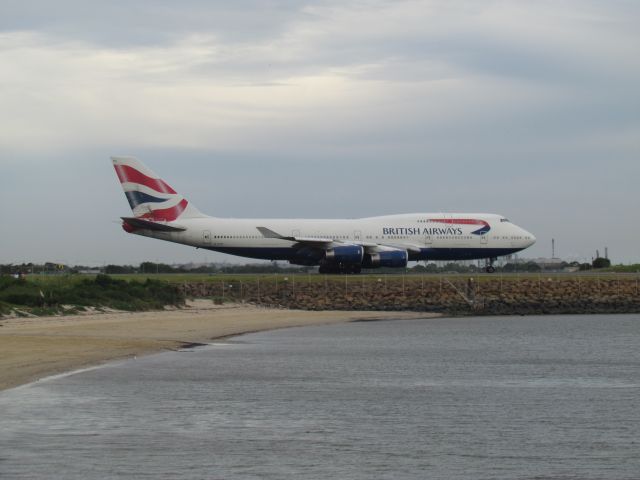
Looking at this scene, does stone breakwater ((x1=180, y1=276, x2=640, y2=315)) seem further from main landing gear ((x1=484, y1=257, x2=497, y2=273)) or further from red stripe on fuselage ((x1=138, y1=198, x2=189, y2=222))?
red stripe on fuselage ((x1=138, y1=198, x2=189, y2=222))

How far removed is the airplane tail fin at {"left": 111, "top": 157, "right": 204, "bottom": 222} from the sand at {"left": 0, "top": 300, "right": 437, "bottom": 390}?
16721 mm

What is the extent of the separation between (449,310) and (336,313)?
8.34 metres

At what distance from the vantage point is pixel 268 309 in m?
55.3

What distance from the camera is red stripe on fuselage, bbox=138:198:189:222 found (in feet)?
229

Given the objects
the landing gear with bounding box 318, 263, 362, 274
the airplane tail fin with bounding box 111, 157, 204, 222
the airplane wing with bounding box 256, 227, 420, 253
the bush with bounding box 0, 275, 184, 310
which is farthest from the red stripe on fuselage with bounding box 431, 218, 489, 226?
the bush with bounding box 0, 275, 184, 310

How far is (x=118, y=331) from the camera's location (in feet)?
119

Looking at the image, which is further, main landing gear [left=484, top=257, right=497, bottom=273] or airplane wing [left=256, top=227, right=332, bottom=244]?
main landing gear [left=484, top=257, right=497, bottom=273]

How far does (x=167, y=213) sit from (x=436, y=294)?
18657 millimetres

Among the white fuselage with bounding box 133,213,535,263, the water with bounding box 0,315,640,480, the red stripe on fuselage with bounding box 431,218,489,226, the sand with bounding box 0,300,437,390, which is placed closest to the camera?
the water with bounding box 0,315,640,480

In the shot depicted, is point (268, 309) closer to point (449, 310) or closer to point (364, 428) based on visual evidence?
point (449, 310)

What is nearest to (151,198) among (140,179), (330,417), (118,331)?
(140,179)

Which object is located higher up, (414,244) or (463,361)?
(414,244)

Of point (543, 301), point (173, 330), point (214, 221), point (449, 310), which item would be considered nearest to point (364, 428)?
point (173, 330)

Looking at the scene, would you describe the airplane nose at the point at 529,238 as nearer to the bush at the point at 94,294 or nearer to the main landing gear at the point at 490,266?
the main landing gear at the point at 490,266
